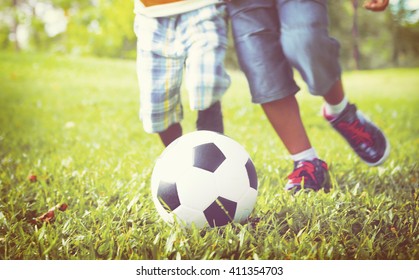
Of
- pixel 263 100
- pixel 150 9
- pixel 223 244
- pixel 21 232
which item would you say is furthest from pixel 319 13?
pixel 21 232

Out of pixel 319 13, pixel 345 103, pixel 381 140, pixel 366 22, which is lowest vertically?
pixel 381 140

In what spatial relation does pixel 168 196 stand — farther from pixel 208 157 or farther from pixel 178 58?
pixel 178 58

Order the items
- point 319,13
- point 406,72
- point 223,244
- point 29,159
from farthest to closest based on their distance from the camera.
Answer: point 406,72
point 29,159
point 319,13
point 223,244

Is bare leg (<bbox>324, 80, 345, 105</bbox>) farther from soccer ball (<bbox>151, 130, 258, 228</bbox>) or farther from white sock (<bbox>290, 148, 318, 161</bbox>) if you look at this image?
soccer ball (<bbox>151, 130, 258, 228</bbox>)

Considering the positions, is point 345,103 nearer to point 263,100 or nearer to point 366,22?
point 263,100

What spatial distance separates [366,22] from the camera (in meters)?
2.08

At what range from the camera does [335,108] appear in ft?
4.59

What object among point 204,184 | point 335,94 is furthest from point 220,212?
point 335,94

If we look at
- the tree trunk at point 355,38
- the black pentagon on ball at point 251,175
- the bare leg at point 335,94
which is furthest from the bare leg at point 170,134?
the tree trunk at point 355,38

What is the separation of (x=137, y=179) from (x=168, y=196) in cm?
37

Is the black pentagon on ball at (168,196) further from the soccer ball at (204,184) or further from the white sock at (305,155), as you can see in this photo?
the white sock at (305,155)

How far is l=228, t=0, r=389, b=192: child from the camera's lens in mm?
1167

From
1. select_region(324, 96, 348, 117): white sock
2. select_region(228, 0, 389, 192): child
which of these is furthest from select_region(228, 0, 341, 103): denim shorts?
select_region(324, 96, 348, 117): white sock

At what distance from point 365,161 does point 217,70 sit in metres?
0.61
